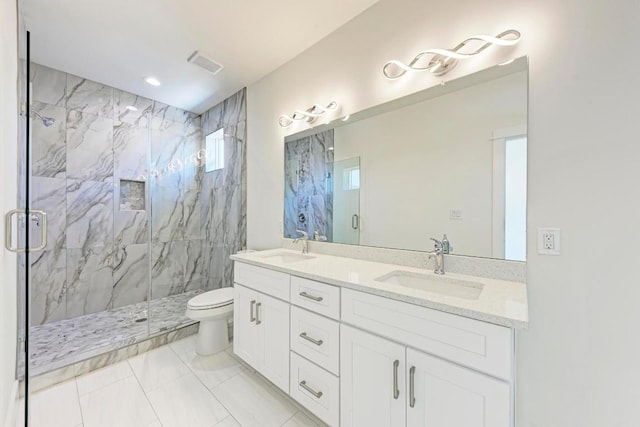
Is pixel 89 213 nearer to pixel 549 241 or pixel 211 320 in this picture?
pixel 211 320

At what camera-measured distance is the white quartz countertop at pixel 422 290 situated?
0.88m

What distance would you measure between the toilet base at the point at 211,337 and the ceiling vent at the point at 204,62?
233 centimetres

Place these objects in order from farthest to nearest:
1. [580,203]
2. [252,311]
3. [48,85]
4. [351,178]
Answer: [48,85]
[351,178]
[252,311]
[580,203]

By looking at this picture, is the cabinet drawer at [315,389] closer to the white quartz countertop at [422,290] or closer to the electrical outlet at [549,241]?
the white quartz countertop at [422,290]

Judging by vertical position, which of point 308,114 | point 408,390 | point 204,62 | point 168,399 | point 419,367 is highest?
point 204,62

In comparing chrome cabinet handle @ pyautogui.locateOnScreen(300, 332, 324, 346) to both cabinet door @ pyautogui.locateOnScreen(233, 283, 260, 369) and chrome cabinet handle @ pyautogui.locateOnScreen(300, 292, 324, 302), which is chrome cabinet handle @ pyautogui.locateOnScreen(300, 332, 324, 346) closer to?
chrome cabinet handle @ pyautogui.locateOnScreen(300, 292, 324, 302)

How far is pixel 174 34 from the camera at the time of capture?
2.03 metres

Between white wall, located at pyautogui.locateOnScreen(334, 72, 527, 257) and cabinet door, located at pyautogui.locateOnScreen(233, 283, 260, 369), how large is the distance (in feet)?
3.05

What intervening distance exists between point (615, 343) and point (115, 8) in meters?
3.30

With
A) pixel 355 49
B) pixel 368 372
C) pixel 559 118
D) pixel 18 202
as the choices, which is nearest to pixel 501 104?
pixel 559 118

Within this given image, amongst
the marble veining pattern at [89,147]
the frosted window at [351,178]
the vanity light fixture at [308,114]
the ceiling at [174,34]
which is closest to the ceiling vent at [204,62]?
the ceiling at [174,34]

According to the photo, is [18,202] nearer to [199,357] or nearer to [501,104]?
[199,357]
